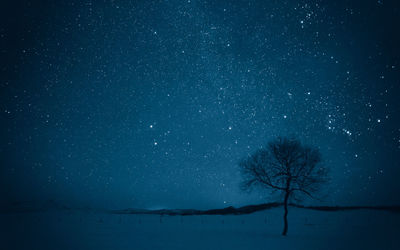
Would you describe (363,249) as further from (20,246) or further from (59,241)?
(20,246)

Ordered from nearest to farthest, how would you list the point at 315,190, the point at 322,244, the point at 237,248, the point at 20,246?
1. the point at 20,246
2. the point at 237,248
3. the point at 322,244
4. the point at 315,190

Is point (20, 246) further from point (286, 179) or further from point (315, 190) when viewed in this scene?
point (315, 190)

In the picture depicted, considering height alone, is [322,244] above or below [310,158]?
below

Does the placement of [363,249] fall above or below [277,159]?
below

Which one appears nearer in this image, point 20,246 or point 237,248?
point 20,246

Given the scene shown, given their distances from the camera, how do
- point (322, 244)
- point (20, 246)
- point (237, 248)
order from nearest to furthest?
point (20, 246)
point (237, 248)
point (322, 244)

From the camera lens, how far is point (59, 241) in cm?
1628

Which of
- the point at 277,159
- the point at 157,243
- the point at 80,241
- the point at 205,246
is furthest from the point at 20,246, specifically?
the point at 277,159

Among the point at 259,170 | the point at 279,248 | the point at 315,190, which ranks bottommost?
the point at 279,248

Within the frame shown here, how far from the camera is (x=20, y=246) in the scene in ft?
47.1

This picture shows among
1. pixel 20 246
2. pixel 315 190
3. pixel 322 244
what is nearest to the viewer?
pixel 20 246

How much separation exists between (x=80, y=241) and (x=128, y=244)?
3.30 meters

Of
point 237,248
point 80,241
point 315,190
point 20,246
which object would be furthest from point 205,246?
point 315,190

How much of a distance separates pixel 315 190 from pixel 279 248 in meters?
8.65
